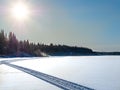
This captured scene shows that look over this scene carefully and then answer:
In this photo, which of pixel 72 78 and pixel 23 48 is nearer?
pixel 72 78

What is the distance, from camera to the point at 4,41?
112688mm

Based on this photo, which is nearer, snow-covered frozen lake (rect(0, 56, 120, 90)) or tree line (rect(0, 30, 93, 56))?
snow-covered frozen lake (rect(0, 56, 120, 90))

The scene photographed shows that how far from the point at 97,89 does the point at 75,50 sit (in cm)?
15712

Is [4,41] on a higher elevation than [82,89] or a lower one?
higher

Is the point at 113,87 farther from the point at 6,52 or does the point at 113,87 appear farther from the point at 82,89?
the point at 6,52

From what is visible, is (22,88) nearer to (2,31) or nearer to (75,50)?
(2,31)

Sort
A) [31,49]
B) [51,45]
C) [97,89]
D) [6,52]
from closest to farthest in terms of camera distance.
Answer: [97,89] → [6,52] → [31,49] → [51,45]

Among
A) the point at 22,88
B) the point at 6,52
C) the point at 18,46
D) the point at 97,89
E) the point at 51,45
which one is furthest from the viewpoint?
the point at 51,45

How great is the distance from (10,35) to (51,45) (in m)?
37.5

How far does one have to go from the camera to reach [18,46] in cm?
12350

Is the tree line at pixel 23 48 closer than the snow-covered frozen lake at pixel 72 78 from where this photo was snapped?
No

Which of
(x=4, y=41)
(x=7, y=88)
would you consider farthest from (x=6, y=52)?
(x=7, y=88)

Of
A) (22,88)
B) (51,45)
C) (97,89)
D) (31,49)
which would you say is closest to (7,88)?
(22,88)

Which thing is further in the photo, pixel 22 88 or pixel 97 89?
pixel 22 88
